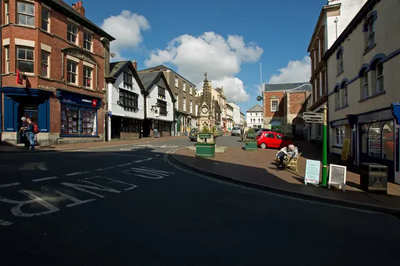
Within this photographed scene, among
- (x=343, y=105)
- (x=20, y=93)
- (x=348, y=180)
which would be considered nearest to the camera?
(x=348, y=180)

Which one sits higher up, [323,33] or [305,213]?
[323,33]

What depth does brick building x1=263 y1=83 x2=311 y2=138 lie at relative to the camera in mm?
36531

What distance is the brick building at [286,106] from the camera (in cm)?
3653

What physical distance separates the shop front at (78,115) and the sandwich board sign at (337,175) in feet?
63.8

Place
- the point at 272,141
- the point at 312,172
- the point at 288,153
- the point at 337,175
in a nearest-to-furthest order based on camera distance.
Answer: the point at 337,175
the point at 312,172
the point at 288,153
the point at 272,141

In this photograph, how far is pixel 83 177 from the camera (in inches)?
284

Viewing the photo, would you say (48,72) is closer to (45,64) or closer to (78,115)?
(45,64)

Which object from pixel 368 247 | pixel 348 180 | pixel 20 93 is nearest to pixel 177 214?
pixel 368 247

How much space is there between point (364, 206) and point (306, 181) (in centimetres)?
190

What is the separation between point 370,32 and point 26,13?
21.9 meters

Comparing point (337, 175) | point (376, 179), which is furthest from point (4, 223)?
point (376, 179)

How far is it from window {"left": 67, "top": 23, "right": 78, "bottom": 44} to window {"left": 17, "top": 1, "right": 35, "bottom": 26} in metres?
3.14

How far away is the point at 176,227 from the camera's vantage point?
12.8 ft

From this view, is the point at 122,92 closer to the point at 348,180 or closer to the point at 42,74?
the point at 42,74
